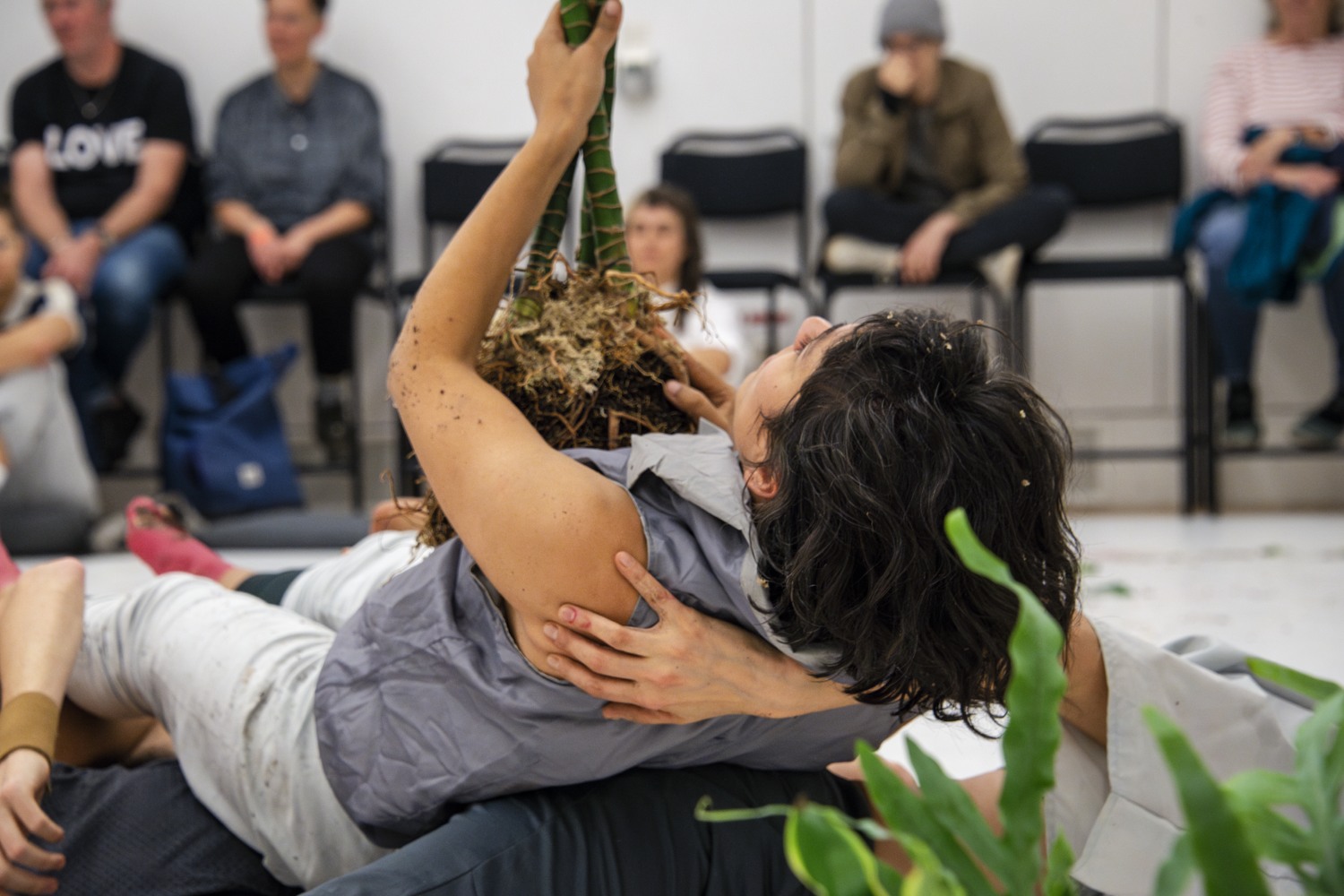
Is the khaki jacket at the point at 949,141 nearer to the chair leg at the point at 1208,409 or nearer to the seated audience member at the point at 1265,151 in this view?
the seated audience member at the point at 1265,151

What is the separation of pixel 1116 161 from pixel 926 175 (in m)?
0.69

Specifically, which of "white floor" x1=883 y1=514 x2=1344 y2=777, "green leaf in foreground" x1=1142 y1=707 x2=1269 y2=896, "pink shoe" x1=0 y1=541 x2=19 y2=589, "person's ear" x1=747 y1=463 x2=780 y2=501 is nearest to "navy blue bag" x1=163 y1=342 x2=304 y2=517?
"pink shoe" x1=0 y1=541 x2=19 y2=589

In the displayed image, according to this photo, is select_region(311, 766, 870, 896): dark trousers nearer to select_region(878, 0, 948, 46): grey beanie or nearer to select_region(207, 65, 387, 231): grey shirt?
select_region(878, 0, 948, 46): grey beanie

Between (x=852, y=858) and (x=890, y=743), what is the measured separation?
1.33 metres

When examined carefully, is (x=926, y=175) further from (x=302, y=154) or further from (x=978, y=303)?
(x=302, y=154)

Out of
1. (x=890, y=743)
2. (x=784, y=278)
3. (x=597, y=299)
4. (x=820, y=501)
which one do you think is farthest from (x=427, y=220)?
(x=820, y=501)

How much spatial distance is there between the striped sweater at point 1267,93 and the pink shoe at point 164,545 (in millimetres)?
3299

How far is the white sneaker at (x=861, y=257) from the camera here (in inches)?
152

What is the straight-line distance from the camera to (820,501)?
890 millimetres

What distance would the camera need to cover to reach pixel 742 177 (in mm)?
4258

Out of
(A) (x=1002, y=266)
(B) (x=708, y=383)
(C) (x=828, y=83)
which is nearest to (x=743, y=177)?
(C) (x=828, y=83)

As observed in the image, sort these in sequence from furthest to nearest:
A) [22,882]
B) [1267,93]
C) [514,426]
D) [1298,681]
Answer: [1267,93]
[22,882]
[514,426]
[1298,681]

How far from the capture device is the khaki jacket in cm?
394

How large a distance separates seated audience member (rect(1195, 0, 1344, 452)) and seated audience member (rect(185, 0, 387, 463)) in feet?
8.84
